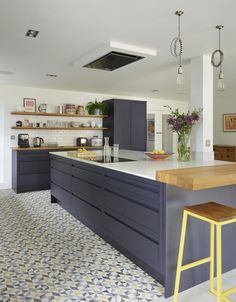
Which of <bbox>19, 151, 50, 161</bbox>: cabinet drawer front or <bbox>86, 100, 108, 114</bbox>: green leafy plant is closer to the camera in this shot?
<bbox>19, 151, 50, 161</bbox>: cabinet drawer front

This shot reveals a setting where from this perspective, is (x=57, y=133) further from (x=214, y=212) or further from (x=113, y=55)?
(x=214, y=212)

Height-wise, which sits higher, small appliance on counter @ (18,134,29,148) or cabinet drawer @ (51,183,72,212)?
small appliance on counter @ (18,134,29,148)

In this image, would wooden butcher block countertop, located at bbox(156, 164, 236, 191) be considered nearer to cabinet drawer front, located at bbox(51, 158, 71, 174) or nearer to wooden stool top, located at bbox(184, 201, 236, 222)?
wooden stool top, located at bbox(184, 201, 236, 222)

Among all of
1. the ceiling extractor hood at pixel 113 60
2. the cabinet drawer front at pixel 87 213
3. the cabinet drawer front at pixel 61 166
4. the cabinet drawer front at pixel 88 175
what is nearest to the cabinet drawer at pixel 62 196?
the cabinet drawer front at pixel 87 213

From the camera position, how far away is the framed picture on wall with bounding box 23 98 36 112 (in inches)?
247

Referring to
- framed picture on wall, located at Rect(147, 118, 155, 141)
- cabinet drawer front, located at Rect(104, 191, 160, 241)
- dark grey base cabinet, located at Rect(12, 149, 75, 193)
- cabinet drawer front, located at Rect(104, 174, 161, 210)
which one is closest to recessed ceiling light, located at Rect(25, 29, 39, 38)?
cabinet drawer front, located at Rect(104, 174, 161, 210)

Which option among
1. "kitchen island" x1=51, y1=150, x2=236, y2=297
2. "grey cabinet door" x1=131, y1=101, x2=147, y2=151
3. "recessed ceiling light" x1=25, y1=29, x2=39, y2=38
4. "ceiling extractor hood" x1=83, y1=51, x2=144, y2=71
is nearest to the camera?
"kitchen island" x1=51, y1=150, x2=236, y2=297

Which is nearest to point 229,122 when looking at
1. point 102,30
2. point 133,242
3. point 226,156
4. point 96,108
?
point 226,156

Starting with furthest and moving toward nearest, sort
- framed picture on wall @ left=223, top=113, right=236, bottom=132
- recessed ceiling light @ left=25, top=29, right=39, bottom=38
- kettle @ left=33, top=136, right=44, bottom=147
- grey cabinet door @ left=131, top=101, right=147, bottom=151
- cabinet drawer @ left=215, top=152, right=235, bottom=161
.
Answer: framed picture on wall @ left=223, top=113, right=236, bottom=132, cabinet drawer @ left=215, top=152, right=235, bottom=161, grey cabinet door @ left=131, top=101, right=147, bottom=151, kettle @ left=33, top=136, right=44, bottom=147, recessed ceiling light @ left=25, top=29, right=39, bottom=38

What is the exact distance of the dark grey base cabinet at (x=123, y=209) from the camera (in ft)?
7.19

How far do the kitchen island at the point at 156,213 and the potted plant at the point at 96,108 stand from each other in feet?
12.4

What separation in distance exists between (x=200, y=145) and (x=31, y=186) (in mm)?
3739

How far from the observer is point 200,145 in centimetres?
379

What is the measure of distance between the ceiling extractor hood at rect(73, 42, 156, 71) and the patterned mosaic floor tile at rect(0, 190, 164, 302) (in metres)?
2.25
